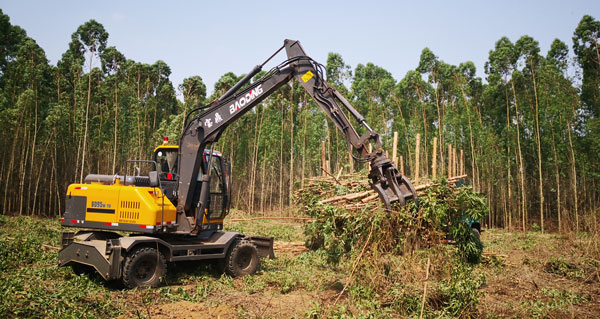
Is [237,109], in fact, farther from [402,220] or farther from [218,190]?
[402,220]

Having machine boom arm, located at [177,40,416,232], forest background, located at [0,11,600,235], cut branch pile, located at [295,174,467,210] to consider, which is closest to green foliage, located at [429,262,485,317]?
cut branch pile, located at [295,174,467,210]

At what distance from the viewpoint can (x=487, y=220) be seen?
27.6 m

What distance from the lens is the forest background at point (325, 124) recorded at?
21.7 meters

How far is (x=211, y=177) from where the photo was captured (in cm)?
925

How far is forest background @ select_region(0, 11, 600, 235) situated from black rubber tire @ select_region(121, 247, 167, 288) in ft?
27.9

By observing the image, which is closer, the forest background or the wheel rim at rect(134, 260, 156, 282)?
the wheel rim at rect(134, 260, 156, 282)

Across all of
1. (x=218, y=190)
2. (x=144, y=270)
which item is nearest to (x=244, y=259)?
(x=218, y=190)

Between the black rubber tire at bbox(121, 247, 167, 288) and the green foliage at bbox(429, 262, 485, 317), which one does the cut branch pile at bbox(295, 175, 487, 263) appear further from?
the black rubber tire at bbox(121, 247, 167, 288)

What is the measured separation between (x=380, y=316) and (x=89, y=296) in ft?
15.5

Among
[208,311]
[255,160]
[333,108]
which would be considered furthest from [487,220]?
[208,311]

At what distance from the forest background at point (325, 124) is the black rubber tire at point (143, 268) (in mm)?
8492

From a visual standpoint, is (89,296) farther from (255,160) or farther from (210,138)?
(255,160)

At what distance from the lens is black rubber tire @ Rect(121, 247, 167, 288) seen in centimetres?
744

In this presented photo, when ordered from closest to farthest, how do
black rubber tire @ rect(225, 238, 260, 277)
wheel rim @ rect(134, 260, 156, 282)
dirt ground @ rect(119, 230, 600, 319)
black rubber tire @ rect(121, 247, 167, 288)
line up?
dirt ground @ rect(119, 230, 600, 319) < black rubber tire @ rect(121, 247, 167, 288) < wheel rim @ rect(134, 260, 156, 282) < black rubber tire @ rect(225, 238, 260, 277)
